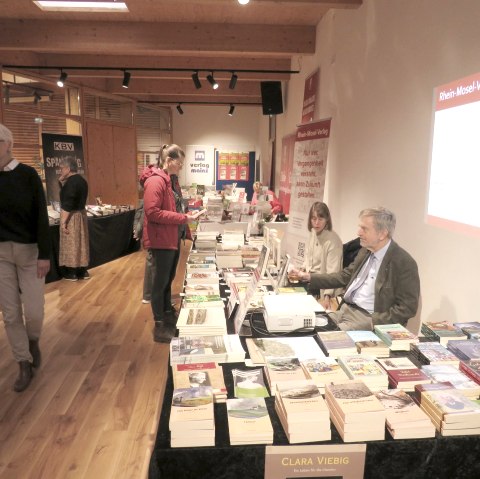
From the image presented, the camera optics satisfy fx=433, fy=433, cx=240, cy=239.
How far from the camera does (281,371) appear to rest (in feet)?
5.00

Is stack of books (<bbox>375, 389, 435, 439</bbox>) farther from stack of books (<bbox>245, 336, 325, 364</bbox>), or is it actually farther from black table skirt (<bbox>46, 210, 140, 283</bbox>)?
black table skirt (<bbox>46, 210, 140, 283</bbox>)

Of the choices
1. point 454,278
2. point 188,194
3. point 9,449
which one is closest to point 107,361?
point 9,449

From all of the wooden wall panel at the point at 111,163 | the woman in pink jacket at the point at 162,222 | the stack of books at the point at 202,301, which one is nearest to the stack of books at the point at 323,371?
the stack of books at the point at 202,301

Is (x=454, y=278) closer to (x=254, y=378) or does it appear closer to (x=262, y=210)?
(x=254, y=378)

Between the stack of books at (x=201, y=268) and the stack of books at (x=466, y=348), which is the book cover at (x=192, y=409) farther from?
the stack of books at (x=201, y=268)

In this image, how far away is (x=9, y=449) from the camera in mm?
2348

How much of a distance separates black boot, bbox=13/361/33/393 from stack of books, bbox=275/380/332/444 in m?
2.30

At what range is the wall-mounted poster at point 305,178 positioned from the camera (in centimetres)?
407

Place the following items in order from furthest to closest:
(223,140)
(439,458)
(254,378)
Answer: (223,140), (254,378), (439,458)

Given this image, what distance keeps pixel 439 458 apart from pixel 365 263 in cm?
147

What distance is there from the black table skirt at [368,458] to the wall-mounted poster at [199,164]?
10813mm

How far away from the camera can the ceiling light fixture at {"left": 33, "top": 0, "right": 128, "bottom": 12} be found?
4160 mm

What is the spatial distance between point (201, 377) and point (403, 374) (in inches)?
27.4

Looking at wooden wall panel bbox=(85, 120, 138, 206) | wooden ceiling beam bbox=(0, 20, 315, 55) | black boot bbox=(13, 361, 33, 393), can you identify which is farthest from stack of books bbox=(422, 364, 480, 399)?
wooden wall panel bbox=(85, 120, 138, 206)
